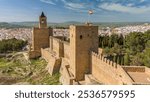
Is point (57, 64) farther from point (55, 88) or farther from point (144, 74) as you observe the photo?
point (55, 88)

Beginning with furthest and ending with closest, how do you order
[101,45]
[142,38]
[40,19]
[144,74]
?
[101,45] < [142,38] < [40,19] < [144,74]

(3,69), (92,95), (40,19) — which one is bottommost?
(3,69)

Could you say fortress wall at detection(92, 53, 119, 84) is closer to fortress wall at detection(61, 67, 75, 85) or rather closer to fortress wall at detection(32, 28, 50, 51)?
fortress wall at detection(61, 67, 75, 85)

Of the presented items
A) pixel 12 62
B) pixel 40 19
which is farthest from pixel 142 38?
pixel 12 62

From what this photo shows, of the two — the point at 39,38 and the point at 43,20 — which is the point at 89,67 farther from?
the point at 43,20

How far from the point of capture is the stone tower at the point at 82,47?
10336mm

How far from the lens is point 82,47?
1038cm

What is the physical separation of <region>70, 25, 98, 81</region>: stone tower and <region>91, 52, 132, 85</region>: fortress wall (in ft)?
1.12

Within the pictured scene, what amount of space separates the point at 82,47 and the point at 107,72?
65.4 inches

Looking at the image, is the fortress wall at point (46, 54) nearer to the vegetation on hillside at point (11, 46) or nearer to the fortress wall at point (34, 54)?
the fortress wall at point (34, 54)

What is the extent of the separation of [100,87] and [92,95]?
29 cm

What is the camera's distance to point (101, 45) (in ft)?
74.0

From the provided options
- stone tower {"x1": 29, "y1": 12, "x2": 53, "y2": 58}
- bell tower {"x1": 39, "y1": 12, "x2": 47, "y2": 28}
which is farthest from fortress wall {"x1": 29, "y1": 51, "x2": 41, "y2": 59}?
bell tower {"x1": 39, "y1": 12, "x2": 47, "y2": 28}

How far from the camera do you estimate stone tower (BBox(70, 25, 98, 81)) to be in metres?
10.3
